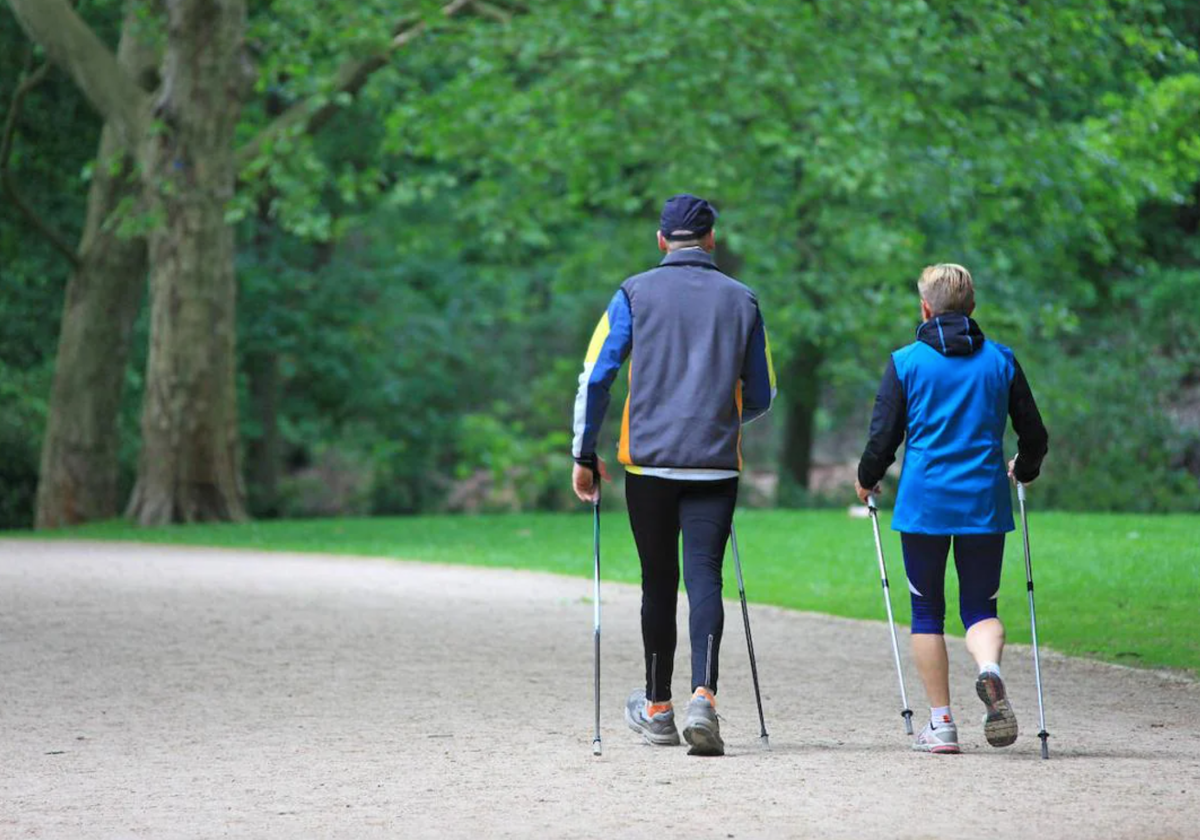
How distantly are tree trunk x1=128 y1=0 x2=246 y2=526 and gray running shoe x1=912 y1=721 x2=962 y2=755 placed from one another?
17.7m

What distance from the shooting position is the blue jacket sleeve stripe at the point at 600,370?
7.21 meters

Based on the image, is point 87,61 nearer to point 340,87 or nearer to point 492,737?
point 340,87

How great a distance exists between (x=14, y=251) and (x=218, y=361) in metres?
6.56

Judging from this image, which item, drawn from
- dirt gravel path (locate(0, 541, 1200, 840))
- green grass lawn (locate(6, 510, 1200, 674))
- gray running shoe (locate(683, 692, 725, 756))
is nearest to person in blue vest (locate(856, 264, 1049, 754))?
dirt gravel path (locate(0, 541, 1200, 840))

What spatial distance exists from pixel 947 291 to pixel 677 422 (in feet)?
3.67

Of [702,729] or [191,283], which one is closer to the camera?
[702,729]

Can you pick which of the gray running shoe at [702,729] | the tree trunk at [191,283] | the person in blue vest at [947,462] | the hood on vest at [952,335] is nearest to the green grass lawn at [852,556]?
the tree trunk at [191,283]

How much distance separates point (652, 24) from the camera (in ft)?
71.5

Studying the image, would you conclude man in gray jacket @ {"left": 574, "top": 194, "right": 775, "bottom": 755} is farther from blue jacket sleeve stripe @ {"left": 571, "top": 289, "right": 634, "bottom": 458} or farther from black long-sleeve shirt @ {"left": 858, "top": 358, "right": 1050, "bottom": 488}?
black long-sleeve shirt @ {"left": 858, "top": 358, "right": 1050, "bottom": 488}

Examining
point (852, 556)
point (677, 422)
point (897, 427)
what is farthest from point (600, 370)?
point (852, 556)

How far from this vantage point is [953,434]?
7.12 metres

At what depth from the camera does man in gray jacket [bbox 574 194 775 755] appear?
23.7 feet

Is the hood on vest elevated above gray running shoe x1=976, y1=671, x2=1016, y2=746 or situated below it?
above

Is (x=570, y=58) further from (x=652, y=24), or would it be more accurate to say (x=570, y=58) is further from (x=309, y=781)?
(x=309, y=781)
